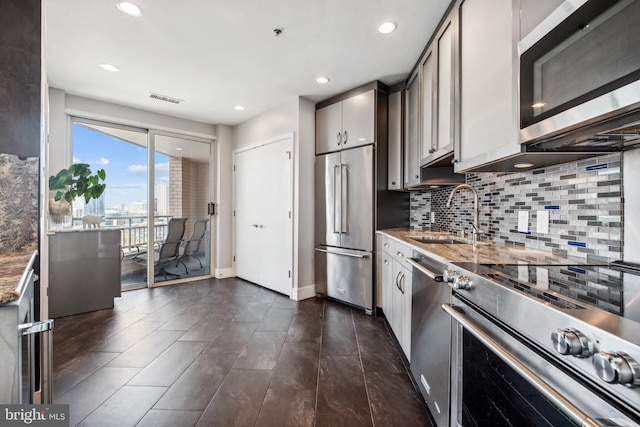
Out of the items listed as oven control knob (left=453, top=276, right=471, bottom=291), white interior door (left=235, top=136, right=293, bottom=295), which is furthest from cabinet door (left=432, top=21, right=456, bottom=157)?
white interior door (left=235, top=136, right=293, bottom=295)

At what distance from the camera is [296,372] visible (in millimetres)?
1854

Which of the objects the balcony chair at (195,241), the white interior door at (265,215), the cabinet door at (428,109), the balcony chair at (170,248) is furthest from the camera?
the balcony chair at (195,241)

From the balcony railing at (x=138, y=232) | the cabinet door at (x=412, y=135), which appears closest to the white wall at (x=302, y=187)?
the cabinet door at (x=412, y=135)

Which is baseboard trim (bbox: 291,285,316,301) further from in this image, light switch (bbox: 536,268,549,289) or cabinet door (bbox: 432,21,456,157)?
light switch (bbox: 536,268,549,289)

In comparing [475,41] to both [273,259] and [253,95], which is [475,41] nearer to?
[253,95]

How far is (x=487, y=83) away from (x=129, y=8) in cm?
234

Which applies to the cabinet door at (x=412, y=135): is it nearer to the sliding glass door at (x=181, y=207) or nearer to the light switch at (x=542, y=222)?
the light switch at (x=542, y=222)

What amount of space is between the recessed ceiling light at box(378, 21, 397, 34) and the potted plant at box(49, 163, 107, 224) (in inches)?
127

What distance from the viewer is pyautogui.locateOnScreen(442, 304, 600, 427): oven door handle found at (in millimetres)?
524

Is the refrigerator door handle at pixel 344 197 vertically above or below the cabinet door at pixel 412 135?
below

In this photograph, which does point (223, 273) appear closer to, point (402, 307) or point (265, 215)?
point (265, 215)

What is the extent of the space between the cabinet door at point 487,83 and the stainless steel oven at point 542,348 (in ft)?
1.91

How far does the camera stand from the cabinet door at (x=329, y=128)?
324 cm

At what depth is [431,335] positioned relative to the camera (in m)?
1.40
